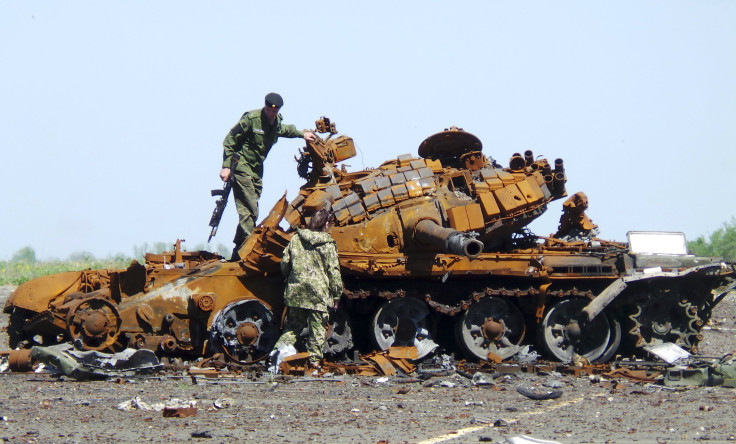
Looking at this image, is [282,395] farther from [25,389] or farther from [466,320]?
[466,320]

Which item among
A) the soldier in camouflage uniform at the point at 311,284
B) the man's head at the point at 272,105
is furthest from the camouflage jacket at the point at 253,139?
the soldier in camouflage uniform at the point at 311,284

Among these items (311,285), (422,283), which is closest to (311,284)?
(311,285)

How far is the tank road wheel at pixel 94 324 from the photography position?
15000 mm

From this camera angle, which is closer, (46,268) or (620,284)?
(620,284)

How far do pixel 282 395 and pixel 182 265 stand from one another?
176 inches

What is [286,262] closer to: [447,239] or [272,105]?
[447,239]

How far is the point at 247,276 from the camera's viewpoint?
15.9 metres

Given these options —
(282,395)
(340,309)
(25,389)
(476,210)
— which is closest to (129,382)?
(25,389)

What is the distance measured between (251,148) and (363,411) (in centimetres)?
691

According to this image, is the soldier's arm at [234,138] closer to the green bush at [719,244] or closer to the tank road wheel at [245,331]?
the tank road wheel at [245,331]

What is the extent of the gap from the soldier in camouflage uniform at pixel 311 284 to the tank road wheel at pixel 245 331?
59 centimetres

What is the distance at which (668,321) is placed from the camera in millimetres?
17203

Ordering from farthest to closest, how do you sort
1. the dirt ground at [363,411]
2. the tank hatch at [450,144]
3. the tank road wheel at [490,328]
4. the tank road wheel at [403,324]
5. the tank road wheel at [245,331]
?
the tank hatch at [450,144] → the tank road wheel at [490,328] → the tank road wheel at [403,324] → the tank road wheel at [245,331] → the dirt ground at [363,411]

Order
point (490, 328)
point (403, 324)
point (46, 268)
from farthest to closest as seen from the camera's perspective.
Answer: point (46, 268) < point (490, 328) < point (403, 324)
